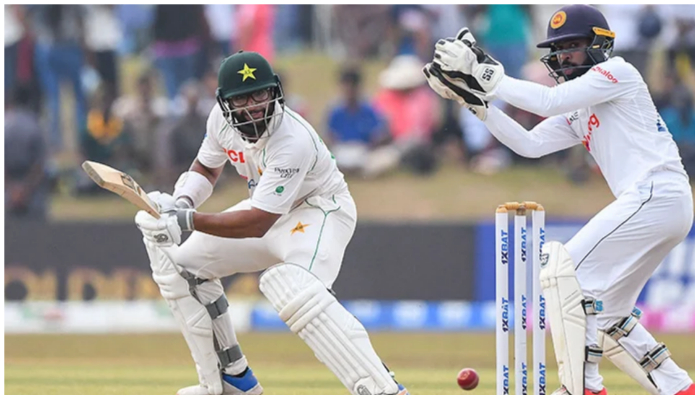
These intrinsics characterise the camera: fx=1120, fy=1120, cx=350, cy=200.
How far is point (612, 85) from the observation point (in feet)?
14.2

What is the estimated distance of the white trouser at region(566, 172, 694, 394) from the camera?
4301mm

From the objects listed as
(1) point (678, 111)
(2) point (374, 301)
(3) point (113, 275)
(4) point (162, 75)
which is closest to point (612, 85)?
(2) point (374, 301)

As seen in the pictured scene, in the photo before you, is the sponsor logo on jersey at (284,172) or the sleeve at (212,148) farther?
the sleeve at (212,148)

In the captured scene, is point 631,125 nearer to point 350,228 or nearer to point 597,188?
point 350,228

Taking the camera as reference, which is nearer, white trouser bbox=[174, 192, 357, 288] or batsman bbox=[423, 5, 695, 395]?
batsman bbox=[423, 5, 695, 395]

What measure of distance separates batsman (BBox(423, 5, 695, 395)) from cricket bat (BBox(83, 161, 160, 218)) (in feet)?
3.99

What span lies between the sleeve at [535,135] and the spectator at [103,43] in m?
7.71

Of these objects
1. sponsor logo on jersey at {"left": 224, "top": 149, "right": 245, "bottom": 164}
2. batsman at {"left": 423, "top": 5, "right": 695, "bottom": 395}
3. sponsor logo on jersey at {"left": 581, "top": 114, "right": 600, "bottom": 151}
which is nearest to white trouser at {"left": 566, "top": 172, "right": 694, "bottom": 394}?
batsman at {"left": 423, "top": 5, "right": 695, "bottom": 395}

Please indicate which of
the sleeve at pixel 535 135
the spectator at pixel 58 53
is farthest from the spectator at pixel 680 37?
the sleeve at pixel 535 135

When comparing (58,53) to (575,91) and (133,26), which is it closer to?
(133,26)

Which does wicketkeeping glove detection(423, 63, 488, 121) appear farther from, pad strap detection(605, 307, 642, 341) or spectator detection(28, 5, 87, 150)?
spectator detection(28, 5, 87, 150)

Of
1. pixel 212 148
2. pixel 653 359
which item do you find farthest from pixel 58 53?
pixel 653 359

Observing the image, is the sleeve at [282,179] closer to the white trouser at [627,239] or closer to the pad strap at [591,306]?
the white trouser at [627,239]

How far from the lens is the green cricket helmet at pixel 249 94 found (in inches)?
172
